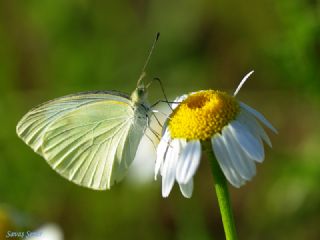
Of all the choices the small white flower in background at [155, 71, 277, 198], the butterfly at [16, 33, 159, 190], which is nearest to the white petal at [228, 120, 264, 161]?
the small white flower in background at [155, 71, 277, 198]

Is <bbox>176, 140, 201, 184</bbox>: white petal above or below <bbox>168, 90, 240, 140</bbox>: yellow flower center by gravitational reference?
below

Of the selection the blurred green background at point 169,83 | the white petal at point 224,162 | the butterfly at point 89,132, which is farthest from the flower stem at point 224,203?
the blurred green background at point 169,83

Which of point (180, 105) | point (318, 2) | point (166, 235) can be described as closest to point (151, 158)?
point (166, 235)

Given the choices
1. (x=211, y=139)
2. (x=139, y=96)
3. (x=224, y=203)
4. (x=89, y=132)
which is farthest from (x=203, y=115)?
(x=89, y=132)

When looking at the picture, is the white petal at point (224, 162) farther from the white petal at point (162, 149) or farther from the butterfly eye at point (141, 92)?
the butterfly eye at point (141, 92)

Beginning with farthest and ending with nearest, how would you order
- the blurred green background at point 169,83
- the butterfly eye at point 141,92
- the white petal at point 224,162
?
the blurred green background at point 169,83 < the butterfly eye at point 141,92 < the white petal at point 224,162

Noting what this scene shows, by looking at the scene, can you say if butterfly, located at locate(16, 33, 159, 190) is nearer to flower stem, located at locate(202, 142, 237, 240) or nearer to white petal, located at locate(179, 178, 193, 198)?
white petal, located at locate(179, 178, 193, 198)

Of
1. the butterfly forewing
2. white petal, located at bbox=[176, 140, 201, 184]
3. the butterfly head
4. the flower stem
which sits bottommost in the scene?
the flower stem
